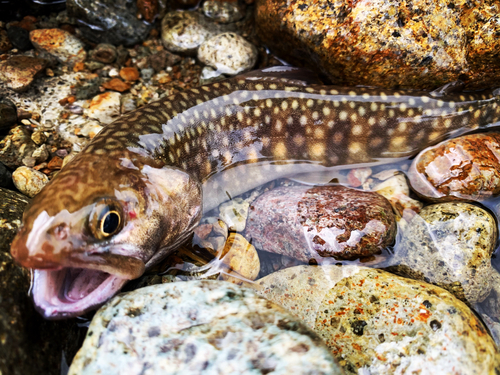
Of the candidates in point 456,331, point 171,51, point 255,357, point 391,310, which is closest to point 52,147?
point 171,51

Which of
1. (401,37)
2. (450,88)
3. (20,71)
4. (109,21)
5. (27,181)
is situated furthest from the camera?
(109,21)

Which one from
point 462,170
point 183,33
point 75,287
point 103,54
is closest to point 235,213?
point 75,287

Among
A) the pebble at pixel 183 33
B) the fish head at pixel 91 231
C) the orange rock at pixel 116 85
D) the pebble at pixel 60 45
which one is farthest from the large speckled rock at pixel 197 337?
the pebble at pixel 60 45

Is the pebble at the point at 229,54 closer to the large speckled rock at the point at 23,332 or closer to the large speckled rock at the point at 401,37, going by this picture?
the large speckled rock at the point at 401,37

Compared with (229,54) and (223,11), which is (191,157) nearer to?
(229,54)

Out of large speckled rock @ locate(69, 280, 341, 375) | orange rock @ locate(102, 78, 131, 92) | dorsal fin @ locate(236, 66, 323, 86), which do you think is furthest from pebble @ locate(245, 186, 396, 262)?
orange rock @ locate(102, 78, 131, 92)

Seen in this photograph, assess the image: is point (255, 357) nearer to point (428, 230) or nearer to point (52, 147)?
point (428, 230)
